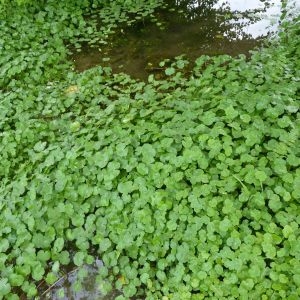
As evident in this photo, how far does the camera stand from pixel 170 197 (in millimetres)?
3256

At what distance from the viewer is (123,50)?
6.36 meters

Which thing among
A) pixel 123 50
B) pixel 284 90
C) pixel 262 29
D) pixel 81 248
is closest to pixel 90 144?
pixel 81 248

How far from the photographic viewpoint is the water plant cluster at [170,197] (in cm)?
296

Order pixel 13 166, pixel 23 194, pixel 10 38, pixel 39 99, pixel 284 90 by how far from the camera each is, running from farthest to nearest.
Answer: pixel 10 38, pixel 39 99, pixel 13 166, pixel 284 90, pixel 23 194

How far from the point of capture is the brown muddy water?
19.9 ft

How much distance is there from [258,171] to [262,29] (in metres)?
4.07

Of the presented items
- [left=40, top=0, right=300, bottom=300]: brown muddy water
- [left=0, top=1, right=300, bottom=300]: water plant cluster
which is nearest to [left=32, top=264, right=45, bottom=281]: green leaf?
[left=0, top=1, right=300, bottom=300]: water plant cluster

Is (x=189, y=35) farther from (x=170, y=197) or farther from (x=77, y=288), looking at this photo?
(x=77, y=288)

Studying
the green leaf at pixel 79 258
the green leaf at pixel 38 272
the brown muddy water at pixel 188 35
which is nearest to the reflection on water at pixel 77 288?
the green leaf at pixel 79 258

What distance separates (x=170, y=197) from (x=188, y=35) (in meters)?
4.07

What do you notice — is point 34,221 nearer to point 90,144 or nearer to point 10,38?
point 90,144

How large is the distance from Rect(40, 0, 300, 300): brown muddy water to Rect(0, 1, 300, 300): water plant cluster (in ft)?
6.49

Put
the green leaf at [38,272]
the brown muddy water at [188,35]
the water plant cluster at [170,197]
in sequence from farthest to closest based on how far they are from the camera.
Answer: the brown muddy water at [188,35] → the green leaf at [38,272] → the water plant cluster at [170,197]

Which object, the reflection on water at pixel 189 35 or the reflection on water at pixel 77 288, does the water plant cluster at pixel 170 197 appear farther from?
the reflection on water at pixel 189 35
